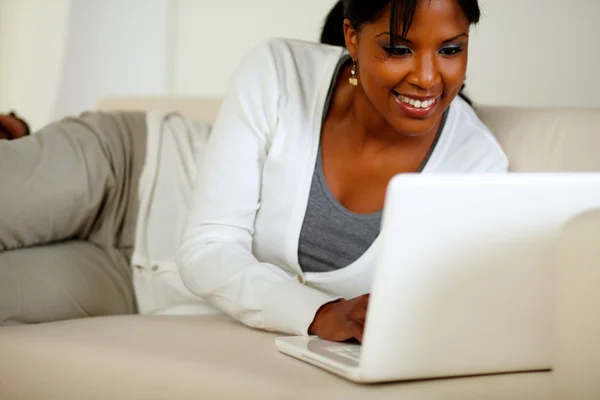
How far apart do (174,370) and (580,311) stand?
48cm

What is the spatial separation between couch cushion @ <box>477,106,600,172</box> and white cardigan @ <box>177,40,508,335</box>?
5cm

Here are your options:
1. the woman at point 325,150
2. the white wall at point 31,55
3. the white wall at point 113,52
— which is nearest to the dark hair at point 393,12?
the woman at point 325,150

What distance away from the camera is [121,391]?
1.00 m

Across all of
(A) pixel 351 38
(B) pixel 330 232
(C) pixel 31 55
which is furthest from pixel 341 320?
(C) pixel 31 55

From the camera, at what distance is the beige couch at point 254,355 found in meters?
0.77

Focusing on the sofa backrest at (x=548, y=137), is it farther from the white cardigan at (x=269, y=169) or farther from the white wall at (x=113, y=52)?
the white wall at (x=113, y=52)

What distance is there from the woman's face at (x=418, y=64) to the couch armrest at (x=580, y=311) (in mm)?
576

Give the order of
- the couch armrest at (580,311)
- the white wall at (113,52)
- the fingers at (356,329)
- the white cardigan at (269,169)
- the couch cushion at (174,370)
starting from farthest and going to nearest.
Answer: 1. the white wall at (113,52)
2. the white cardigan at (269,169)
3. the fingers at (356,329)
4. the couch cushion at (174,370)
5. the couch armrest at (580,311)

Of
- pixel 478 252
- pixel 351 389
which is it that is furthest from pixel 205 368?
pixel 478 252

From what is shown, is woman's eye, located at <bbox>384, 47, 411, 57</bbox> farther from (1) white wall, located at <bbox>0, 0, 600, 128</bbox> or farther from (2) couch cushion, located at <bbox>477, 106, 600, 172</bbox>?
(1) white wall, located at <bbox>0, 0, 600, 128</bbox>

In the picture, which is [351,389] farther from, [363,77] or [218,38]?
[218,38]

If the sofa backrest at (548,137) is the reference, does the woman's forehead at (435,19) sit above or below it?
above

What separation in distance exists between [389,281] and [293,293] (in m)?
0.40

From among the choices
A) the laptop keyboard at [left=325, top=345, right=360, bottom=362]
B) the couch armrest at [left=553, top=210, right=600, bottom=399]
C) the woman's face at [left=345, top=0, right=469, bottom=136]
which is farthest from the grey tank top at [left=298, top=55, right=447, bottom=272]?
the couch armrest at [left=553, top=210, right=600, bottom=399]
